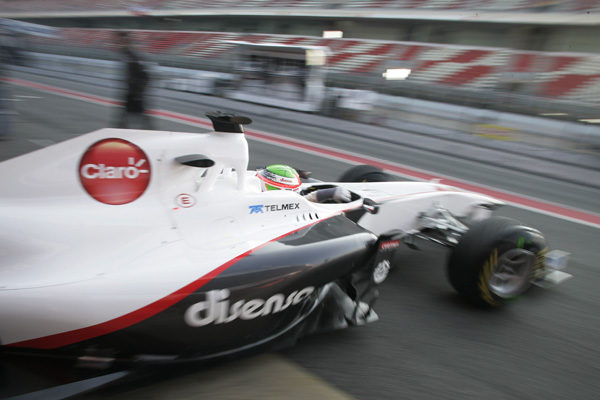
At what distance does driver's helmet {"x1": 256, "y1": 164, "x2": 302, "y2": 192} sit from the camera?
326 centimetres

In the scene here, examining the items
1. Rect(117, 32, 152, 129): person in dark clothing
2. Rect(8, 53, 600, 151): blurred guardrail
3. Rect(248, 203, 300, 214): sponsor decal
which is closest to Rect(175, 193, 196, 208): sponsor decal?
Rect(248, 203, 300, 214): sponsor decal

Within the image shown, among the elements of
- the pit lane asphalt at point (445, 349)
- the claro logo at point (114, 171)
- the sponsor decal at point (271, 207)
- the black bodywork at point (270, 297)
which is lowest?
the pit lane asphalt at point (445, 349)

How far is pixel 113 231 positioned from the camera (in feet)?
7.30

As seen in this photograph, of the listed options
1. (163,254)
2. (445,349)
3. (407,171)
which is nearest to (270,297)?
(163,254)

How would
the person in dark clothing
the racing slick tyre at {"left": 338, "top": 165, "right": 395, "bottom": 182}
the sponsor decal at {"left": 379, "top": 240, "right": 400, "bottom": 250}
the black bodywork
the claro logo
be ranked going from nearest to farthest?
1. the black bodywork
2. the claro logo
3. the sponsor decal at {"left": 379, "top": 240, "right": 400, "bottom": 250}
4. the racing slick tyre at {"left": 338, "top": 165, "right": 395, "bottom": 182}
5. the person in dark clothing

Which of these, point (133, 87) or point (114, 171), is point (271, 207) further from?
point (133, 87)

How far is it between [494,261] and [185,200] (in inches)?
88.7

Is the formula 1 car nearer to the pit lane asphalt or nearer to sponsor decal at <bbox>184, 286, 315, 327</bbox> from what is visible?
sponsor decal at <bbox>184, 286, 315, 327</bbox>

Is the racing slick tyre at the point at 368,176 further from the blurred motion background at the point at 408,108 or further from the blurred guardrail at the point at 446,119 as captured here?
the blurred guardrail at the point at 446,119

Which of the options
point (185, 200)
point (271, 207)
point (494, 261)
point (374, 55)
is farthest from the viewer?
point (374, 55)

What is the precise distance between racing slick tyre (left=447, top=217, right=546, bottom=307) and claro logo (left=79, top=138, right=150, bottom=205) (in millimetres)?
2261

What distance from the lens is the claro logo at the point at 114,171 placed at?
2.22 m

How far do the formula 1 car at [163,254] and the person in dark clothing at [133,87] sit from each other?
366 centimetres

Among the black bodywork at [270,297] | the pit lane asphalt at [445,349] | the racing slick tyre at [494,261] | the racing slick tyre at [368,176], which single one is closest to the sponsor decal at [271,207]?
the black bodywork at [270,297]
